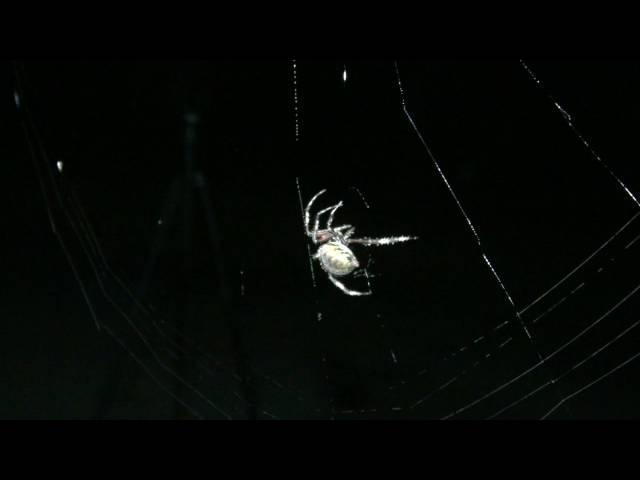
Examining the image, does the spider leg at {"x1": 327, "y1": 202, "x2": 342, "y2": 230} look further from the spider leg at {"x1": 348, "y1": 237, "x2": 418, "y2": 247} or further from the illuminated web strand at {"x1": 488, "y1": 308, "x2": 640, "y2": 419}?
the illuminated web strand at {"x1": 488, "y1": 308, "x2": 640, "y2": 419}

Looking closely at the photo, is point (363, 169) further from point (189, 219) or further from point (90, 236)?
point (90, 236)

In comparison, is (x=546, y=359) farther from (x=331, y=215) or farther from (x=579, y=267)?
(x=331, y=215)

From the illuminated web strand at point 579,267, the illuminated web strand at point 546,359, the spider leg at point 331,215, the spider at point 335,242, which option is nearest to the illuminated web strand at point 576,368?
the illuminated web strand at point 546,359

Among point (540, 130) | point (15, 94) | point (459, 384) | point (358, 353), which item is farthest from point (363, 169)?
point (15, 94)

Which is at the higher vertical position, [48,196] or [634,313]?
[48,196]

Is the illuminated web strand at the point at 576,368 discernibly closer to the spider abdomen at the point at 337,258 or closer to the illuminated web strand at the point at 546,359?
the illuminated web strand at the point at 546,359

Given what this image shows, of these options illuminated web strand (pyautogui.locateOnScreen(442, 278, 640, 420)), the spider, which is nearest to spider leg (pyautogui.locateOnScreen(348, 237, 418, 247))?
the spider

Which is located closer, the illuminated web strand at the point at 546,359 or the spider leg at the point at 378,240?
the spider leg at the point at 378,240

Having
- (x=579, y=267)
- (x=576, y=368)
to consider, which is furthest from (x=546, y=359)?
(x=579, y=267)

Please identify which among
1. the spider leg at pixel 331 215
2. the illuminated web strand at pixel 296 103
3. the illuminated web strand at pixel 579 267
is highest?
the illuminated web strand at pixel 296 103
